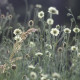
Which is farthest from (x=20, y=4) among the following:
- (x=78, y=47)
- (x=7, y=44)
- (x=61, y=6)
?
(x=78, y=47)

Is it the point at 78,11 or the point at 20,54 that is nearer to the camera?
the point at 20,54

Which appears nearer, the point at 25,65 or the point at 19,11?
the point at 25,65

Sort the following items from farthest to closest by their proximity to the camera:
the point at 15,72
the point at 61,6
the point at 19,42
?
the point at 61,6 < the point at 19,42 < the point at 15,72

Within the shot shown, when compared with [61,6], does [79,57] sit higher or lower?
lower

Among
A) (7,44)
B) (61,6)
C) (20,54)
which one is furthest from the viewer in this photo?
(61,6)

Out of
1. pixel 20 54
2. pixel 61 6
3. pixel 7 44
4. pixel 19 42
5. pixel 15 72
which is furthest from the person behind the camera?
pixel 61 6

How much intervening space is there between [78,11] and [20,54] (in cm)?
733

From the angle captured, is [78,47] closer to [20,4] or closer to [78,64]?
[78,64]

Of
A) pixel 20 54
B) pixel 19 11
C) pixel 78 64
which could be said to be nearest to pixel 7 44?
pixel 20 54

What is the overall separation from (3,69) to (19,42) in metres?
0.36

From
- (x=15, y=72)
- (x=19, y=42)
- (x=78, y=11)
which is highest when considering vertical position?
(x=78, y=11)

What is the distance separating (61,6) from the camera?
11.0 m

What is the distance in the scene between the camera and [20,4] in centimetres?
1127

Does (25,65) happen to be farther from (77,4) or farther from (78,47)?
(77,4)
